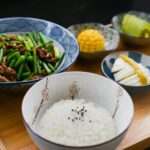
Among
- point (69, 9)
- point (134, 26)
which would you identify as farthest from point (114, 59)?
point (69, 9)

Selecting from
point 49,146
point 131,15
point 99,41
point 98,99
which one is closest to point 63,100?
point 98,99

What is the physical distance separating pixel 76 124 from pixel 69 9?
4.97ft

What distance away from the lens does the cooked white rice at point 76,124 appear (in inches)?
28.7

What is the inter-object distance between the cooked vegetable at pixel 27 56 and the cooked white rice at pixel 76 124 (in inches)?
6.6

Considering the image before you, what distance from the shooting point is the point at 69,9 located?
2.17m

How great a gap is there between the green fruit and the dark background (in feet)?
2.99

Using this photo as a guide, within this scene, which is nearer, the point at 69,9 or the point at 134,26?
the point at 134,26

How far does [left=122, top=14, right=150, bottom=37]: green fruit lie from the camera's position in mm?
1223

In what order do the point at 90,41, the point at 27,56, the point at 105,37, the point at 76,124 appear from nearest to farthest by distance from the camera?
1. the point at 76,124
2. the point at 27,56
3. the point at 90,41
4. the point at 105,37

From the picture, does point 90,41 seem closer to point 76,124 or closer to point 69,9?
point 76,124

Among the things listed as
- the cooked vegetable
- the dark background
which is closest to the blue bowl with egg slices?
the cooked vegetable

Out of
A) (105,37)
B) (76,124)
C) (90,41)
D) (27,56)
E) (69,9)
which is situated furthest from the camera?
(69,9)

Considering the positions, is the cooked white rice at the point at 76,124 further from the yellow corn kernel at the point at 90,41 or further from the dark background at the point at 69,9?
the dark background at the point at 69,9

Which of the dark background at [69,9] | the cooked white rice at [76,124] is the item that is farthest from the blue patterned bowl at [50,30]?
the dark background at [69,9]
